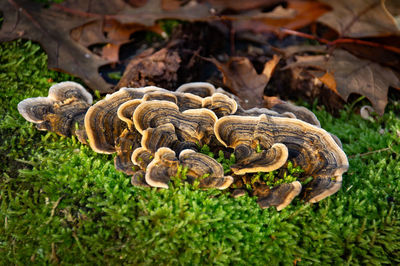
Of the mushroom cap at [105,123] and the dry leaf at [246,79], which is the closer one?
the mushroom cap at [105,123]

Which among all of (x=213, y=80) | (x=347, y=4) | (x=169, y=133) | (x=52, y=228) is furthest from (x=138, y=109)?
(x=347, y=4)

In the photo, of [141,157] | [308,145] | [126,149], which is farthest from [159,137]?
[308,145]

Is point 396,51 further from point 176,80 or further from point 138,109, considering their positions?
point 138,109

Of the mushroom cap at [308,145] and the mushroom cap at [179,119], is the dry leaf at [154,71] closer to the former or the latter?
the mushroom cap at [179,119]

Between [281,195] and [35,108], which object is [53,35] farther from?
[281,195]

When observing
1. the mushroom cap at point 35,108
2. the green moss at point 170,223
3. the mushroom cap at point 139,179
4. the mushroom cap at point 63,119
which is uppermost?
the mushroom cap at point 35,108

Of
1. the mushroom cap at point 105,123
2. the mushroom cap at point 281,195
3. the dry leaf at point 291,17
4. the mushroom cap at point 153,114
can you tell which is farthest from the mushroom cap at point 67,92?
the dry leaf at point 291,17

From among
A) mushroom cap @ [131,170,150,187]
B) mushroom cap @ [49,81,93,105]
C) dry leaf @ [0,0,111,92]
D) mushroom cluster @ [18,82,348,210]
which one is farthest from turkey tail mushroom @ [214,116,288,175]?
dry leaf @ [0,0,111,92]
